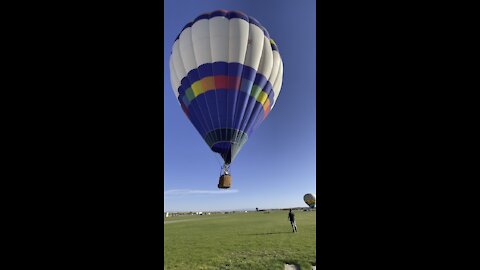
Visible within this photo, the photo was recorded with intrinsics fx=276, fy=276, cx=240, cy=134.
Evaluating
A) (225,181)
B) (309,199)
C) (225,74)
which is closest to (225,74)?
(225,74)

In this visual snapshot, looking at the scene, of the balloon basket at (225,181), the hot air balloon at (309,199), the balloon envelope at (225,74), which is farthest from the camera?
the hot air balloon at (309,199)

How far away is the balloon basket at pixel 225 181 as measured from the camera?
38.2ft

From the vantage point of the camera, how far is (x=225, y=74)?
11398 mm

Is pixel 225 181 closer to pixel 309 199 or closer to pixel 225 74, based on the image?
pixel 225 74

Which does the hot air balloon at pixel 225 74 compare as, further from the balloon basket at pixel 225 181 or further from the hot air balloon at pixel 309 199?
the hot air balloon at pixel 309 199

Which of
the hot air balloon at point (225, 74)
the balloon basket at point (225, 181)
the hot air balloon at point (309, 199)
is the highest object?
the hot air balloon at point (225, 74)

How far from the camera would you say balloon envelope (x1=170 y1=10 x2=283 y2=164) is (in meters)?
11.4

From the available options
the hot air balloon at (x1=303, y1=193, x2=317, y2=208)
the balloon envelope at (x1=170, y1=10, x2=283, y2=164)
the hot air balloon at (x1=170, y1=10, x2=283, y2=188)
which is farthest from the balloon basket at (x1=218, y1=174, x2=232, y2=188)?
the hot air balloon at (x1=303, y1=193, x2=317, y2=208)

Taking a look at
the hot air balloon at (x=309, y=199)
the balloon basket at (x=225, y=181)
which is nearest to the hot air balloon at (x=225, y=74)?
the balloon basket at (x=225, y=181)

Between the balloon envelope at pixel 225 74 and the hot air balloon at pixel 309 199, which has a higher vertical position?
the balloon envelope at pixel 225 74
